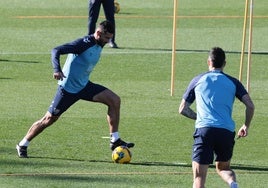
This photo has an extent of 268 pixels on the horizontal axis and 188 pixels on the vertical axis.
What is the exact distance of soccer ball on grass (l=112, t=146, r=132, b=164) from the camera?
15625mm

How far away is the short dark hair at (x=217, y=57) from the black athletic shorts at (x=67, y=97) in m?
3.50

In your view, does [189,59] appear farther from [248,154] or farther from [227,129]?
[227,129]

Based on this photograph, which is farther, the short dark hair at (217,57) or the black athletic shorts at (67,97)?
the black athletic shorts at (67,97)

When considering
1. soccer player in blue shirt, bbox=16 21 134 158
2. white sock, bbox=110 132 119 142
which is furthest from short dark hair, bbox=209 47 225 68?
white sock, bbox=110 132 119 142

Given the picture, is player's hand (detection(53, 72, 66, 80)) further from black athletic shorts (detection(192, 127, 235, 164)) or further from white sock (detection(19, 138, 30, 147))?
black athletic shorts (detection(192, 127, 235, 164))

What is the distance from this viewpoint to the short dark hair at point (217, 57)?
1280cm

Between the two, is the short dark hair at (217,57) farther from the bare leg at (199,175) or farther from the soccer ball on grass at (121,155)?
the soccer ball on grass at (121,155)

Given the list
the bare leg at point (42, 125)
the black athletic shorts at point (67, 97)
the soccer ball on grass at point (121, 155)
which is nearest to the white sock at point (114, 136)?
the soccer ball on grass at point (121, 155)

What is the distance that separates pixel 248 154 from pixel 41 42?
11995 millimetres

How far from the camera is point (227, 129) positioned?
42.2 ft

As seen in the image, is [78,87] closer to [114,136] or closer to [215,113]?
[114,136]

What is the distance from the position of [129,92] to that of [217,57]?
346 inches

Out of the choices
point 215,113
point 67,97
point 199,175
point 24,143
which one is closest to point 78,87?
point 67,97

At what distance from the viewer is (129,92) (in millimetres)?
21531
